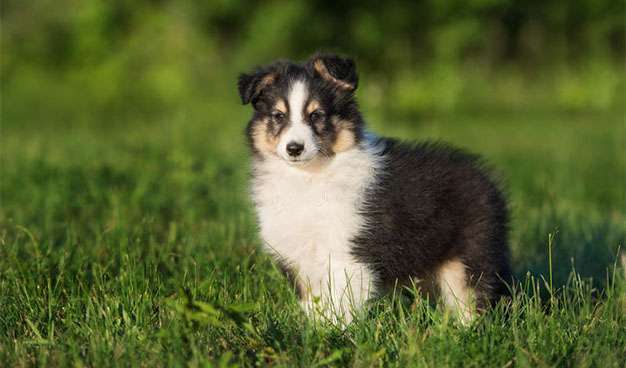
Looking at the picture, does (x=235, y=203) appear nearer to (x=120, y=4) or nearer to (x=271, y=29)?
(x=271, y=29)

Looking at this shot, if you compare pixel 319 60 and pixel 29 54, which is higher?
pixel 319 60

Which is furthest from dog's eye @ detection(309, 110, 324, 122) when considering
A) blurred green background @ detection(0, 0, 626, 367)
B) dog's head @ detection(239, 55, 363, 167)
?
blurred green background @ detection(0, 0, 626, 367)

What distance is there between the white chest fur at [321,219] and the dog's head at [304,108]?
0.33 feet

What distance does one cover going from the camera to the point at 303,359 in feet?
11.2

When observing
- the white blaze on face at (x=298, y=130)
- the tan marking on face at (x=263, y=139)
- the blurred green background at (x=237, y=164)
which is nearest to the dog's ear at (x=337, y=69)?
the white blaze on face at (x=298, y=130)

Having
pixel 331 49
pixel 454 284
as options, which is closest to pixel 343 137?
pixel 454 284

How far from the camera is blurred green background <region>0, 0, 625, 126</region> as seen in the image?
1736cm

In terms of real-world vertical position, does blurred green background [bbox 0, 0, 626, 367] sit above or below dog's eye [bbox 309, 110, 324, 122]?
below

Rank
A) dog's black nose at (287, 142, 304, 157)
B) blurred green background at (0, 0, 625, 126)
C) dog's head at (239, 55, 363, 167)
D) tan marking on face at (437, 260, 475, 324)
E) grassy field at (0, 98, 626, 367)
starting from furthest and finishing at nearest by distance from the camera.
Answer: blurred green background at (0, 0, 625, 126)
tan marking on face at (437, 260, 475, 324)
dog's head at (239, 55, 363, 167)
dog's black nose at (287, 142, 304, 157)
grassy field at (0, 98, 626, 367)

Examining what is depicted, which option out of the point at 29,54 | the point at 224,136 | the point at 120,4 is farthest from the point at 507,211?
the point at 29,54

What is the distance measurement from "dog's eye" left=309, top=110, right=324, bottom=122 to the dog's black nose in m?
0.23

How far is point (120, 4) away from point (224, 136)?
28.7ft

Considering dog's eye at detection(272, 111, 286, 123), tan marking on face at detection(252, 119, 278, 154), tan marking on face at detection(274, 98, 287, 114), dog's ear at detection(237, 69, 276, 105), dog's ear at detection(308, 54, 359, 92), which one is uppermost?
dog's ear at detection(308, 54, 359, 92)

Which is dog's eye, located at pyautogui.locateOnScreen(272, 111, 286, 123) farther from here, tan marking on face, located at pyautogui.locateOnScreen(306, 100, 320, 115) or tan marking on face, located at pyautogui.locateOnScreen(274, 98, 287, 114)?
tan marking on face, located at pyautogui.locateOnScreen(306, 100, 320, 115)
